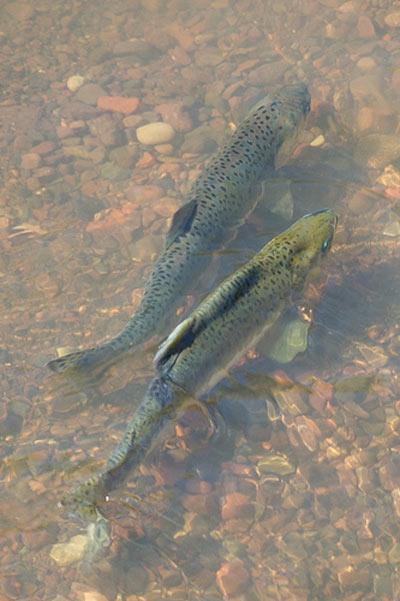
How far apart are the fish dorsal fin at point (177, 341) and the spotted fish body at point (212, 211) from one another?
660 millimetres

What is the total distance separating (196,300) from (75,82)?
4024mm

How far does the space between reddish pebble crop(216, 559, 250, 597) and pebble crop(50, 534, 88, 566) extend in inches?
37.0

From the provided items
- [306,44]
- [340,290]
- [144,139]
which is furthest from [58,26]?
[340,290]

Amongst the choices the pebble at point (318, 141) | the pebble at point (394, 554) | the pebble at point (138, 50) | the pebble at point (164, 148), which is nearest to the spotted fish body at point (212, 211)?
the pebble at point (318, 141)

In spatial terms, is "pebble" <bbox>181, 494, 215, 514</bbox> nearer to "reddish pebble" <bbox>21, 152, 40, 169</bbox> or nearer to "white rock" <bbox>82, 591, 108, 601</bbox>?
"white rock" <bbox>82, 591, 108, 601</bbox>

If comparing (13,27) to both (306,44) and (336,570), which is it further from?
(336,570)

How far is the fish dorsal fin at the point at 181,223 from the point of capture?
21.1 ft

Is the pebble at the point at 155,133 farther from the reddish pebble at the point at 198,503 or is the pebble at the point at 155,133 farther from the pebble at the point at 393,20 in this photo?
the reddish pebble at the point at 198,503

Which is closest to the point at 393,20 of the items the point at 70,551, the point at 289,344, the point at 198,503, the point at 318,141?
the point at 318,141

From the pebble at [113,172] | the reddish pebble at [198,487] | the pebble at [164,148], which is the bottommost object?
the reddish pebble at [198,487]

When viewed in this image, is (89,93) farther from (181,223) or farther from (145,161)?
(181,223)

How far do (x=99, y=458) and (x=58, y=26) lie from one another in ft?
20.7

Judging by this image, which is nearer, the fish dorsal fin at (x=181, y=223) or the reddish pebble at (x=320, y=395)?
the reddish pebble at (x=320, y=395)

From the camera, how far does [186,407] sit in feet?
17.9
